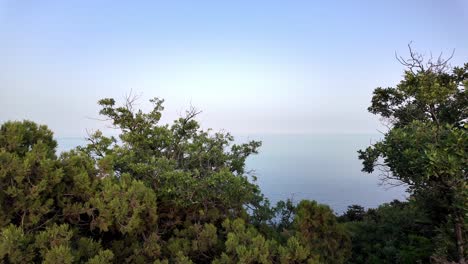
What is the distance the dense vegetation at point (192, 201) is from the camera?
196 inches

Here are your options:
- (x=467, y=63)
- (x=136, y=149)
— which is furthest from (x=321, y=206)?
(x=467, y=63)

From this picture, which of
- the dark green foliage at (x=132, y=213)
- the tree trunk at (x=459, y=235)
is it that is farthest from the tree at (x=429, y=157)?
the dark green foliage at (x=132, y=213)

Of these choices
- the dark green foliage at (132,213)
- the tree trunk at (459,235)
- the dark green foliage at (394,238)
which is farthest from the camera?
the dark green foliage at (394,238)

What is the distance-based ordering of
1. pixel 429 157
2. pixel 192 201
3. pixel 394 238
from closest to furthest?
pixel 429 157 < pixel 192 201 < pixel 394 238

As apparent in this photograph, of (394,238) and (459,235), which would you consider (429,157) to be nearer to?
(459,235)

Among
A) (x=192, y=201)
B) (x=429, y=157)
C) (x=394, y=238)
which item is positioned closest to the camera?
(x=429, y=157)

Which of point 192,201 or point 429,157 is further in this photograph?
point 192,201

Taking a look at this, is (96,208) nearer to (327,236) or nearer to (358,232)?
(327,236)

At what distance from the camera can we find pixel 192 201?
23.1 feet

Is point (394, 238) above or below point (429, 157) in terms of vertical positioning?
below

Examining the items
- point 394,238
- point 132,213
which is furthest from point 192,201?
point 394,238

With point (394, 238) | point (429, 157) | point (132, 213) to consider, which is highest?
point (429, 157)

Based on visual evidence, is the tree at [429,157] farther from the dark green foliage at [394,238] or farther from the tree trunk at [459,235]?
the dark green foliage at [394,238]

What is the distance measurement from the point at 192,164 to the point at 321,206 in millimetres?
3831
